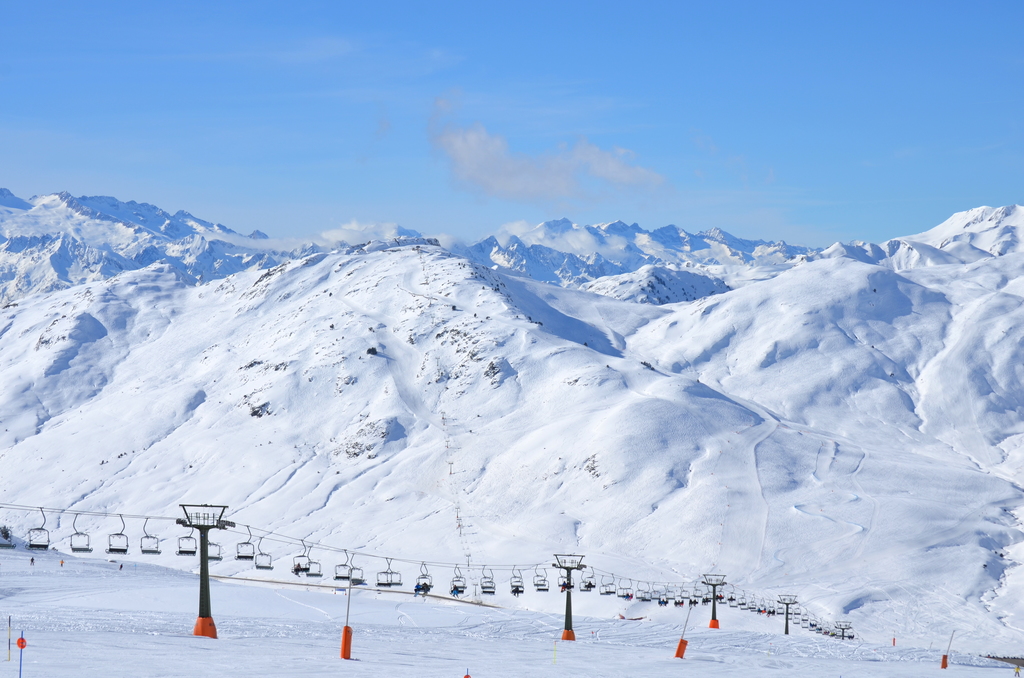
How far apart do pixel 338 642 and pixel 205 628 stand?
6701 millimetres

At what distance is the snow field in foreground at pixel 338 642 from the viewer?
3647cm

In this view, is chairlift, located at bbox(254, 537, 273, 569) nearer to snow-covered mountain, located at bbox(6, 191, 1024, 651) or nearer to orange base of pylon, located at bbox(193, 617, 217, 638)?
snow-covered mountain, located at bbox(6, 191, 1024, 651)

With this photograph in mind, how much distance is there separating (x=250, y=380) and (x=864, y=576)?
125039 mm

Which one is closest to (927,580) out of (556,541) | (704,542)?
(704,542)

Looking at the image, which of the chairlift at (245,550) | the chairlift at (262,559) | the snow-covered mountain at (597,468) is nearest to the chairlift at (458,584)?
the snow-covered mountain at (597,468)

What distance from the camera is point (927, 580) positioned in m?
118

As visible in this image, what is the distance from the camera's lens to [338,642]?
4984 centimetres

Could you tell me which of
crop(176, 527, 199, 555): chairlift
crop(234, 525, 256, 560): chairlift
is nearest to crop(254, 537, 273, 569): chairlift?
crop(234, 525, 256, 560): chairlift

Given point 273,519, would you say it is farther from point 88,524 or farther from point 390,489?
point 88,524

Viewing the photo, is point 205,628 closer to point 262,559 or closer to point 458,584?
point 458,584

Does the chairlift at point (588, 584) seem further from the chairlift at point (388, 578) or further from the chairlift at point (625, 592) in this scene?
the chairlift at point (388, 578)

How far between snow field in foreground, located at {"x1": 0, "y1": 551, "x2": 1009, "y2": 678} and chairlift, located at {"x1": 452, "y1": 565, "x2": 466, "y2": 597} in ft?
25.5

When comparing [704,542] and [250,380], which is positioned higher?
[250,380]

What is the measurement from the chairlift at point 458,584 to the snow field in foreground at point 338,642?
25.5 ft
